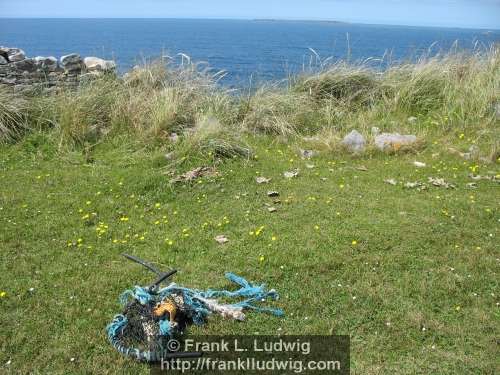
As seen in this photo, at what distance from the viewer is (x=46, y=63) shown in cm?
1042

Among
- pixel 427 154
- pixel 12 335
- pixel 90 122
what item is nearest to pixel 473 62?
pixel 427 154

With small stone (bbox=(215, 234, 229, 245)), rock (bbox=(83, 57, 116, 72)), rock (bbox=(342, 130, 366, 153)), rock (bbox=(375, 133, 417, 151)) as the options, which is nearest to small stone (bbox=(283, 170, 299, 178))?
rock (bbox=(342, 130, 366, 153))

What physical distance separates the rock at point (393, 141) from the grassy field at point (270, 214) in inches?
9.1

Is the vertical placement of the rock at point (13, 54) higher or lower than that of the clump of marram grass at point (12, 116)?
higher

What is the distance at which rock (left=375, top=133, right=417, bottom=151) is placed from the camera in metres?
8.75

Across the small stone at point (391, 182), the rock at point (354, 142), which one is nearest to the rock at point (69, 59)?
the rock at point (354, 142)

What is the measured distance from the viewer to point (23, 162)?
327 inches

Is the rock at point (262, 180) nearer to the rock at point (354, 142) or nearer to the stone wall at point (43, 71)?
the rock at point (354, 142)

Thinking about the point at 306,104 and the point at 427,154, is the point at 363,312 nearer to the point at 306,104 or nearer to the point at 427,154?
the point at 427,154

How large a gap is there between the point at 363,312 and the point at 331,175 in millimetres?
3667

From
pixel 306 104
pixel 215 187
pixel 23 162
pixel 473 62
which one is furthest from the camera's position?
pixel 473 62

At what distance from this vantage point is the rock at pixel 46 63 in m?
10.4

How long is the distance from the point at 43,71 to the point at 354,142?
7194 mm
